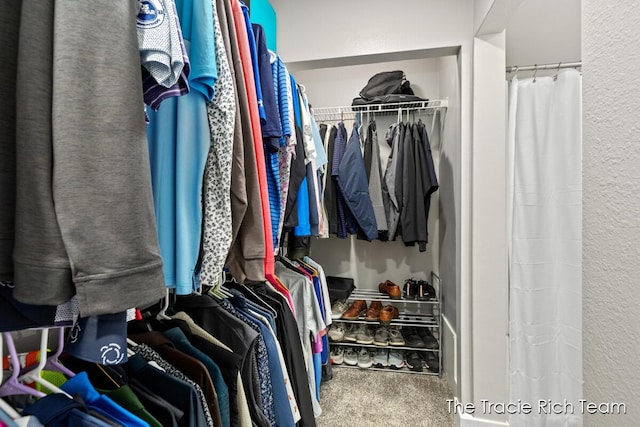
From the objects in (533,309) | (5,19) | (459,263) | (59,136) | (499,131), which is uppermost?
(499,131)

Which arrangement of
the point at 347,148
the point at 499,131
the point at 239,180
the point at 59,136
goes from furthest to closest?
the point at 347,148 → the point at 499,131 → the point at 239,180 → the point at 59,136

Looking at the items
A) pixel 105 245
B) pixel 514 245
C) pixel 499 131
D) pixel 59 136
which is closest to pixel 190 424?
pixel 105 245

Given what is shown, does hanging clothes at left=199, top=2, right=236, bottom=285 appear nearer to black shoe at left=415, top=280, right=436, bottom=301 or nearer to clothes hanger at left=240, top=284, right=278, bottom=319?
clothes hanger at left=240, top=284, right=278, bottom=319

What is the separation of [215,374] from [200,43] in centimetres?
80

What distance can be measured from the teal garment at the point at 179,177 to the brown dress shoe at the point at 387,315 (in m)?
1.75

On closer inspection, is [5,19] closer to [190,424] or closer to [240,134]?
[240,134]

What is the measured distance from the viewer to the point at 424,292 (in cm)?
220

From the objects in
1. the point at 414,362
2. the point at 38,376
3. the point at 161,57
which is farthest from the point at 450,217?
the point at 38,376

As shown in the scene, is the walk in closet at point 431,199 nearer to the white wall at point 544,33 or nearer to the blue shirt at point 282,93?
the white wall at point 544,33

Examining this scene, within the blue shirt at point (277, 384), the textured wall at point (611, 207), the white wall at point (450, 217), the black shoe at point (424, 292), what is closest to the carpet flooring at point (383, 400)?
the white wall at point (450, 217)

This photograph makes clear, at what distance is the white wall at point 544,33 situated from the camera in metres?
1.60

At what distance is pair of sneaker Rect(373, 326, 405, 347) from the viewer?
211 centimetres

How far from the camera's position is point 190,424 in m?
0.67

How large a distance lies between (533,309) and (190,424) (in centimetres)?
160
